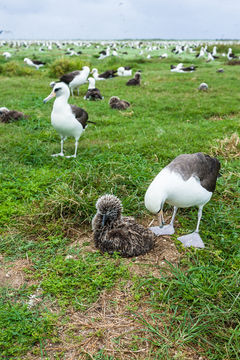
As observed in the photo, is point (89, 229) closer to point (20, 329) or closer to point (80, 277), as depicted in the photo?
point (80, 277)

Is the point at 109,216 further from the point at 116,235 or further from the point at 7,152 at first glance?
the point at 7,152

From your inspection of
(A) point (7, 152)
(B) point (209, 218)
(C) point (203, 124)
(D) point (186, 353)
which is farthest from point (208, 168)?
(C) point (203, 124)

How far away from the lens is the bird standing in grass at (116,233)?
4.19m

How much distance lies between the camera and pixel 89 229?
188 inches

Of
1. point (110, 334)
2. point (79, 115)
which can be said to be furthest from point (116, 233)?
point (79, 115)

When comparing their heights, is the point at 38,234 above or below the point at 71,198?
below

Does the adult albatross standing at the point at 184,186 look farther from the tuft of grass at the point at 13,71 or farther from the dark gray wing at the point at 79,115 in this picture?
the tuft of grass at the point at 13,71

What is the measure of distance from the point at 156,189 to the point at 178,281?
1.04m

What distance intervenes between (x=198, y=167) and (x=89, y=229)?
182 centimetres

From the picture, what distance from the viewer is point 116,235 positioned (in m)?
4.26

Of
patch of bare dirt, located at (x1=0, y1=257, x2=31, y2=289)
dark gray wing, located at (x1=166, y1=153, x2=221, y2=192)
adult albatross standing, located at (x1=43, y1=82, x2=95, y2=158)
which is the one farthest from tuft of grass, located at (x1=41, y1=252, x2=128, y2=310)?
adult albatross standing, located at (x1=43, y1=82, x2=95, y2=158)

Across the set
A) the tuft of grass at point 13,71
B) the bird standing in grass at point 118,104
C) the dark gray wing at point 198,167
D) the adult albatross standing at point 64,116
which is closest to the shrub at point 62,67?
the tuft of grass at point 13,71

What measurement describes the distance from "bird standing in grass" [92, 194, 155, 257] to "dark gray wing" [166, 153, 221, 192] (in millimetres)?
950

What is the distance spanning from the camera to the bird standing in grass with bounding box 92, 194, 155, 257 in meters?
4.19
